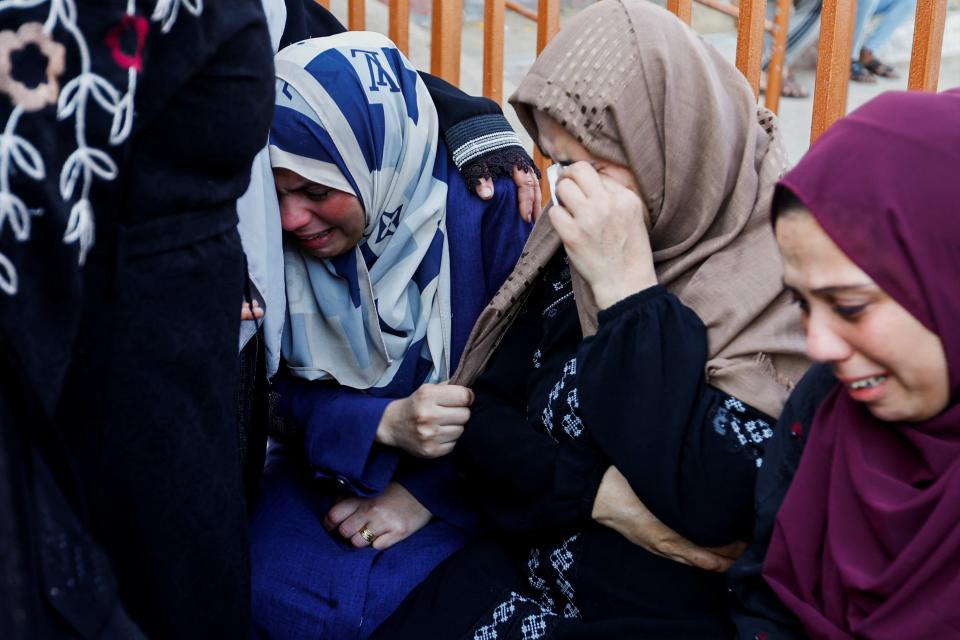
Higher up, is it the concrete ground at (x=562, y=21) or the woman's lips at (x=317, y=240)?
the woman's lips at (x=317, y=240)

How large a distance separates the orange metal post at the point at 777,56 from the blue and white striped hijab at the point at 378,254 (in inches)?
139

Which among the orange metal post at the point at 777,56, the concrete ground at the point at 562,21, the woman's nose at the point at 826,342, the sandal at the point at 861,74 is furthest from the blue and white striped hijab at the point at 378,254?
the sandal at the point at 861,74

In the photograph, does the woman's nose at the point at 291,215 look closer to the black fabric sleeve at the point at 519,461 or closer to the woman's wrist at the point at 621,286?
the black fabric sleeve at the point at 519,461

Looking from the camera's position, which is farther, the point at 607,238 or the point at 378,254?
the point at 378,254

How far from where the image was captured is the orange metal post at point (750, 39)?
2801mm

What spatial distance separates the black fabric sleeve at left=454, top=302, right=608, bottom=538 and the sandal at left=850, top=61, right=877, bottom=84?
17.6 ft

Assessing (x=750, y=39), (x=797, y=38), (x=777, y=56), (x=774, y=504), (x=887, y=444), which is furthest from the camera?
(x=797, y=38)

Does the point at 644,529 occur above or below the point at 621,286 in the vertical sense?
below

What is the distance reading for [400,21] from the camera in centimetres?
351

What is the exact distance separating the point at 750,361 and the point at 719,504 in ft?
0.77

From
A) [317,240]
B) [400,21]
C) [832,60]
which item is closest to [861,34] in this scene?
[400,21]

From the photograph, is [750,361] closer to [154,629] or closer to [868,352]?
[868,352]

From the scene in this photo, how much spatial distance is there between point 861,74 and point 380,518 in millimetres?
5584

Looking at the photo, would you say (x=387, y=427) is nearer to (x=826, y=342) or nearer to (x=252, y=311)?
(x=252, y=311)
